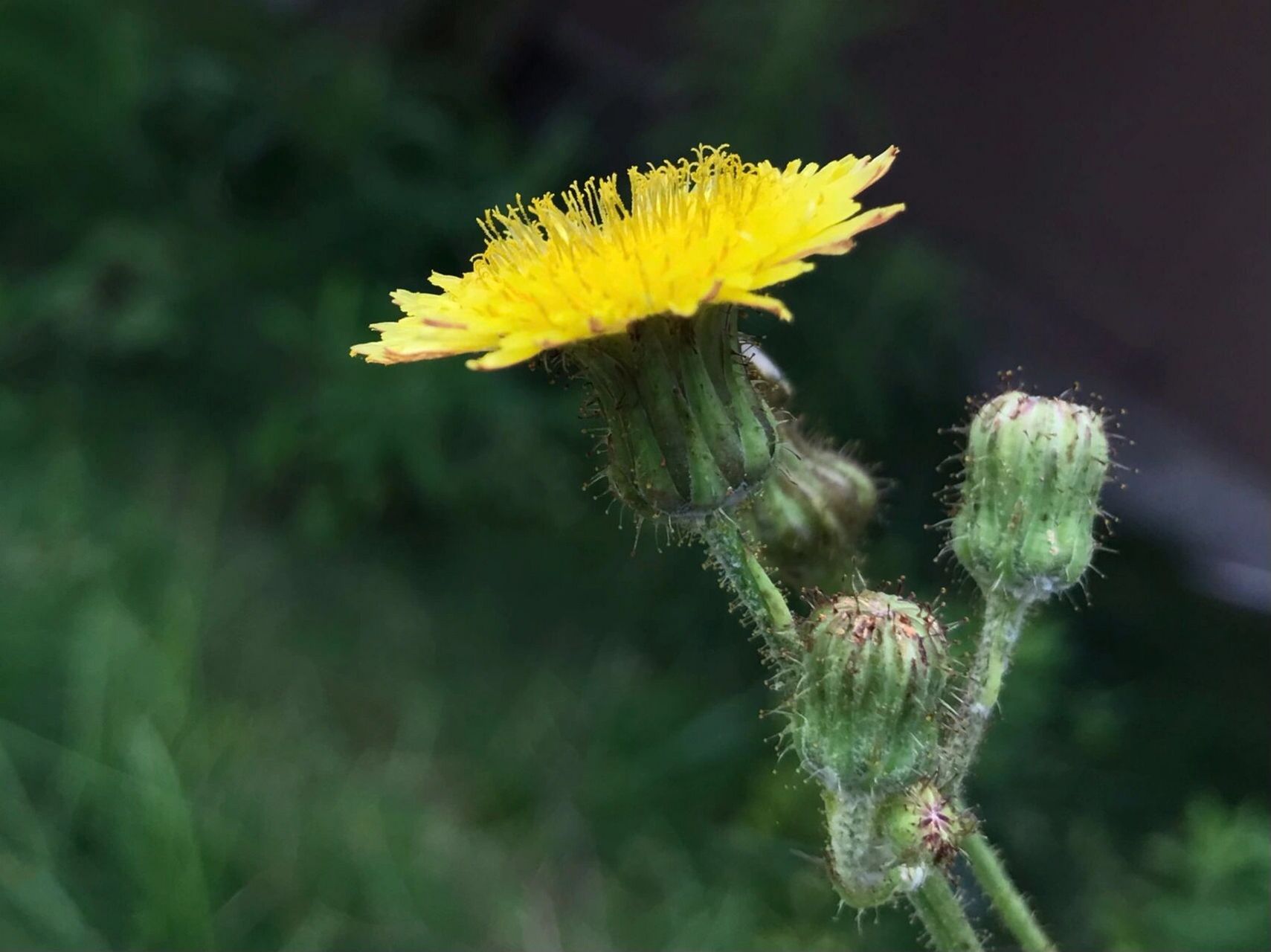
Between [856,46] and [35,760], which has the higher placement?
[856,46]

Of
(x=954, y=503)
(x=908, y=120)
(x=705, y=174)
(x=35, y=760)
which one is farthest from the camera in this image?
(x=908, y=120)

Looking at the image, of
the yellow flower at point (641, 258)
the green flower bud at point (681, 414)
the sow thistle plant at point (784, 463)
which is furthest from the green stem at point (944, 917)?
the yellow flower at point (641, 258)

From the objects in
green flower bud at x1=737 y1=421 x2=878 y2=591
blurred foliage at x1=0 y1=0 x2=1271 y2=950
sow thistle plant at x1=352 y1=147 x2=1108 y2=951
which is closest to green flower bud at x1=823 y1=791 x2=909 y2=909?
sow thistle plant at x1=352 y1=147 x2=1108 y2=951

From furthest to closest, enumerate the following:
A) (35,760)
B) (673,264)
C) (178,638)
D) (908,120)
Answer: (908,120)
(178,638)
(35,760)
(673,264)

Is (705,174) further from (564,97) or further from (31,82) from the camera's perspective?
(564,97)

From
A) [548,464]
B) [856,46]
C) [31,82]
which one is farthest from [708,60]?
[31,82]

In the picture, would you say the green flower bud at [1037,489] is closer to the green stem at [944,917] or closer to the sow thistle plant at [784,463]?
the sow thistle plant at [784,463]

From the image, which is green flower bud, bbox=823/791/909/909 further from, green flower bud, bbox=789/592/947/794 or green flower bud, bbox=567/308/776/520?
green flower bud, bbox=567/308/776/520
